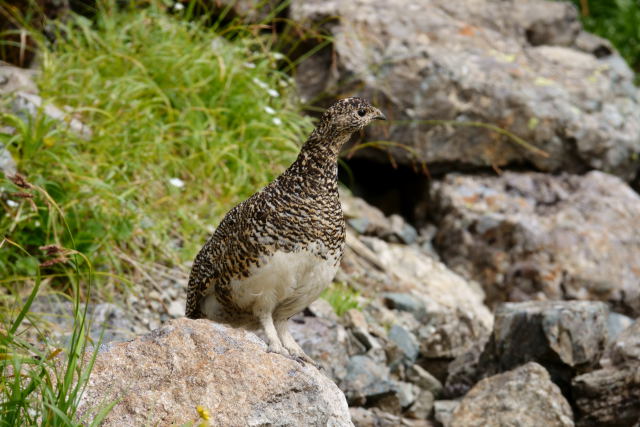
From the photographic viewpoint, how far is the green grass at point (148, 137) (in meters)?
6.35

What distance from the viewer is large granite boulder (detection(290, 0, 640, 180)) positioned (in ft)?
28.2

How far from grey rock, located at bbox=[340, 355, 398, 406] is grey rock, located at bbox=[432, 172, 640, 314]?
242 centimetres

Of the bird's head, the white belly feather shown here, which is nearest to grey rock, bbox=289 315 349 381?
the white belly feather

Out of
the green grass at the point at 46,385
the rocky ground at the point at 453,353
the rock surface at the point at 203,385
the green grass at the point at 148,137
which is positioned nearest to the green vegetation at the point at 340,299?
the rocky ground at the point at 453,353

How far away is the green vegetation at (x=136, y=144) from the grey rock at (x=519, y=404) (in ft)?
7.96

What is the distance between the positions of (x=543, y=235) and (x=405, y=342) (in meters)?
2.01

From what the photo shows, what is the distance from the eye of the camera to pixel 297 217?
4.18m

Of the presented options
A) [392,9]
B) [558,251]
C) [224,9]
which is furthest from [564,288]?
[224,9]

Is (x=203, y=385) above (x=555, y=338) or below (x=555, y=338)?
above

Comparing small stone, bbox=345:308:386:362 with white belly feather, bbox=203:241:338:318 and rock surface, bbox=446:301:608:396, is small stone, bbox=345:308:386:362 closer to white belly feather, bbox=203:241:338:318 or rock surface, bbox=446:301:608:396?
rock surface, bbox=446:301:608:396

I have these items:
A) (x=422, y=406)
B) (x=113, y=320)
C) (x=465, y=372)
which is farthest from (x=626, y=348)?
(x=113, y=320)

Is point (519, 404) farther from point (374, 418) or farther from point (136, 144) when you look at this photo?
point (136, 144)

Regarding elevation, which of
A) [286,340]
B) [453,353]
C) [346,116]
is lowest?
[453,353]

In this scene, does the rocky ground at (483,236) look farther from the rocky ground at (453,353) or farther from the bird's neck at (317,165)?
the bird's neck at (317,165)
